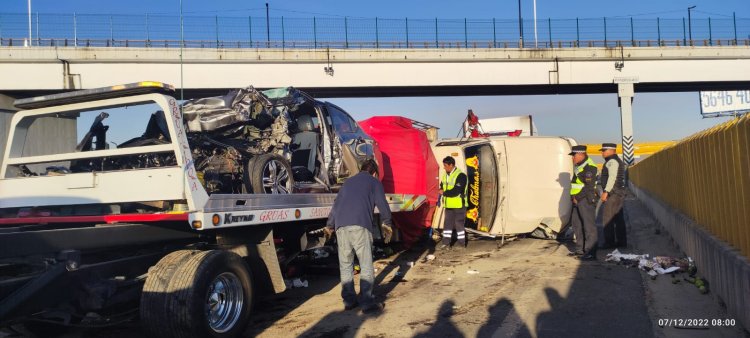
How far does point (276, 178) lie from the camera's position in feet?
22.4

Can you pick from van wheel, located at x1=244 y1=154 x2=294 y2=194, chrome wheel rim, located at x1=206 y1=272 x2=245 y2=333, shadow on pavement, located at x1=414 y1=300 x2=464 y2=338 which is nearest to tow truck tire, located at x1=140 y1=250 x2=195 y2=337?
chrome wheel rim, located at x1=206 y1=272 x2=245 y2=333

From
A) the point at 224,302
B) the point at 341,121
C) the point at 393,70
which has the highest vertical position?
the point at 393,70

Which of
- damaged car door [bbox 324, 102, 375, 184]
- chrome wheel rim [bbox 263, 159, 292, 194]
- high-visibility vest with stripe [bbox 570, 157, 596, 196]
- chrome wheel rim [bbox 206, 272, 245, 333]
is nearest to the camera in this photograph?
chrome wheel rim [bbox 206, 272, 245, 333]

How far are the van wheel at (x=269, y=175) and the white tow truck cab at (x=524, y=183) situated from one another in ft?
15.8

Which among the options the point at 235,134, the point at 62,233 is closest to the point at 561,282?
the point at 235,134

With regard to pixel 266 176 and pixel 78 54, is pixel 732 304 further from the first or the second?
pixel 78 54

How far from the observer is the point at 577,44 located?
31422 mm

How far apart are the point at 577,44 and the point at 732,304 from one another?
93.1ft

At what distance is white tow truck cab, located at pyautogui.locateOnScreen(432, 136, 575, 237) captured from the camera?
1122 centimetres

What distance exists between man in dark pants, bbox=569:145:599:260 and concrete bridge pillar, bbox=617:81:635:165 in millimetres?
23982

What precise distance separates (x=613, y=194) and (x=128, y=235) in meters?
7.64

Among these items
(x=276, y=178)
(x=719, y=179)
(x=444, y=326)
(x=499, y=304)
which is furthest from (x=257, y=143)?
(x=719, y=179)

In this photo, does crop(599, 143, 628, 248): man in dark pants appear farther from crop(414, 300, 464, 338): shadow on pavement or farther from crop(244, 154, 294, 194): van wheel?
crop(244, 154, 294, 194): van wheel

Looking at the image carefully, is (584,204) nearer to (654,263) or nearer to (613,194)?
(613,194)
